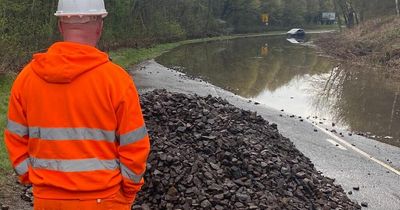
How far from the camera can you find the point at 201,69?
32719 millimetres

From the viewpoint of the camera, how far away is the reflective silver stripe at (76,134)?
9.68ft

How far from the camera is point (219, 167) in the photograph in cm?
773

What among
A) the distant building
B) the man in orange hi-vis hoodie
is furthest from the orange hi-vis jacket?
the distant building

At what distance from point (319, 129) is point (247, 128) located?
16.4 feet

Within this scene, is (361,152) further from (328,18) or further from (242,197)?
(328,18)

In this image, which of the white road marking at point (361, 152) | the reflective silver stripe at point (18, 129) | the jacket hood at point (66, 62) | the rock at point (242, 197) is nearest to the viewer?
the jacket hood at point (66, 62)

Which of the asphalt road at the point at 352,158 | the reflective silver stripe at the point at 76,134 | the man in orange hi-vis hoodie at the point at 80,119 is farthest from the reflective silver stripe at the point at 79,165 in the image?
the asphalt road at the point at 352,158

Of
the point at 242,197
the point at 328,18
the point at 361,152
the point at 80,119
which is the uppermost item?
the point at 80,119

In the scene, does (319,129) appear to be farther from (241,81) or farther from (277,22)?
(277,22)

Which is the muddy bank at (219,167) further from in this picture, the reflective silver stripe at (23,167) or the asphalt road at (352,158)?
the reflective silver stripe at (23,167)

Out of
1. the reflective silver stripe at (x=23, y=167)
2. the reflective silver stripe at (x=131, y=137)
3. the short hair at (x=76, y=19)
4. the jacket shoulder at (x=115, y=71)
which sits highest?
the short hair at (x=76, y=19)

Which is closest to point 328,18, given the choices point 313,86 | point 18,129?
point 313,86

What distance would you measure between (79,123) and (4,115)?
9319 mm

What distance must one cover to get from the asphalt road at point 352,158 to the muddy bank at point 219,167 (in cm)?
85
